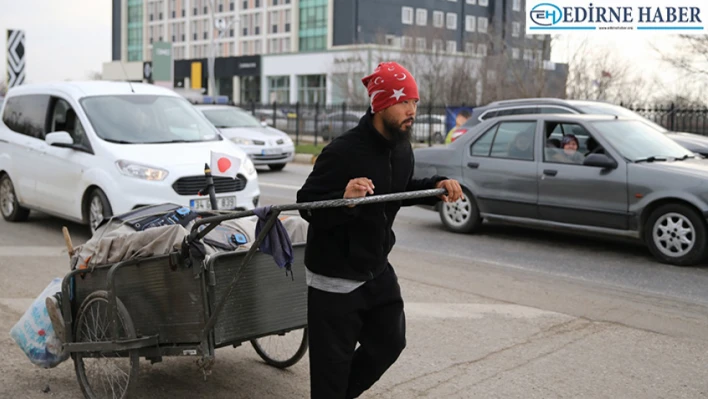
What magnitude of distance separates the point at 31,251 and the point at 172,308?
625 cm

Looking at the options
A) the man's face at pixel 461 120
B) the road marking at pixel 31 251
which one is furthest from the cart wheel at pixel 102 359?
the man's face at pixel 461 120

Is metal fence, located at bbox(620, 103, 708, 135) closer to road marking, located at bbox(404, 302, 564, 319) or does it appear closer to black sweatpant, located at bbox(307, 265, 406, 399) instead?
road marking, located at bbox(404, 302, 564, 319)

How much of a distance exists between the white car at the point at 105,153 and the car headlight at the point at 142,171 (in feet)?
0.04

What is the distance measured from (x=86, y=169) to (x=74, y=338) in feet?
18.9

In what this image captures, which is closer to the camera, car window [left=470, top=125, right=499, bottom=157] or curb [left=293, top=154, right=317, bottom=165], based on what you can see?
car window [left=470, top=125, right=499, bottom=157]

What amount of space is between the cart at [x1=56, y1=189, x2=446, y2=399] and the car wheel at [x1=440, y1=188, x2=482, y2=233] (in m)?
6.86

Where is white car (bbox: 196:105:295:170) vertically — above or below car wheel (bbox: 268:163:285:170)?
above

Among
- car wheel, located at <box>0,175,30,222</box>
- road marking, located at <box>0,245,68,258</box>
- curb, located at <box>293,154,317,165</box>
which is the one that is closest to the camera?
road marking, located at <box>0,245,68,258</box>

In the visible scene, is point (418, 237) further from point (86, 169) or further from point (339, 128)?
point (339, 128)

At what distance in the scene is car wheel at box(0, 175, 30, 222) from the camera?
1208 centimetres

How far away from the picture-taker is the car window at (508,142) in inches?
426

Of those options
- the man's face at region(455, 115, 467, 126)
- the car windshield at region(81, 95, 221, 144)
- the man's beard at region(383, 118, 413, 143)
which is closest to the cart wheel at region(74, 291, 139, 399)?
the man's beard at region(383, 118, 413, 143)

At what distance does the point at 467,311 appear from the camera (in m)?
7.16

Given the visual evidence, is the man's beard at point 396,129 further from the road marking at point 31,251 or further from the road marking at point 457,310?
the road marking at point 31,251
